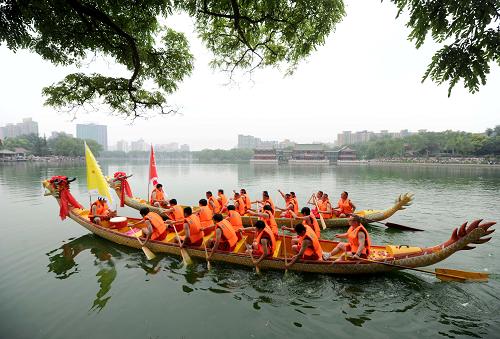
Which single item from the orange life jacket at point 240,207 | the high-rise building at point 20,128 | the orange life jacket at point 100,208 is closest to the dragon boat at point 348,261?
the orange life jacket at point 100,208

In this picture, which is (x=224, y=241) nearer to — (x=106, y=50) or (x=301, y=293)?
(x=301, y=293)

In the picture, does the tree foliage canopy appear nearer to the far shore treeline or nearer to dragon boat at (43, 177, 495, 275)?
dragon boat at (43, 177, 495, 275)

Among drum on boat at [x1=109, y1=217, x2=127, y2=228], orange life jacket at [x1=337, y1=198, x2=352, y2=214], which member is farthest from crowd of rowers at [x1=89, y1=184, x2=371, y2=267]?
drum on boat at [x1=109, y1=217, x2=127, y2=228]

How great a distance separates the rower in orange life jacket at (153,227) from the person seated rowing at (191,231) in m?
1.03

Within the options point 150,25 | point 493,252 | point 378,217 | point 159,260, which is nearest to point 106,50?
point 150,25

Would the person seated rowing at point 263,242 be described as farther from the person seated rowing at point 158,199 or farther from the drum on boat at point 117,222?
the person seated rowing at point 158,199

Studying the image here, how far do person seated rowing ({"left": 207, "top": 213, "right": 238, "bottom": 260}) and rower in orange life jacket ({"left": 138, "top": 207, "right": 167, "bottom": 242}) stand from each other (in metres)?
1.91

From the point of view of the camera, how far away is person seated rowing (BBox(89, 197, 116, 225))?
36.0 feet

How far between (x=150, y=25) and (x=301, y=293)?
6861mm

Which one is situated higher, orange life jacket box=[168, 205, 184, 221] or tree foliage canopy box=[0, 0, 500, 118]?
tree foliage canopy box=[0, 0, 500, 118]

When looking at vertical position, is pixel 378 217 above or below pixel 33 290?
above

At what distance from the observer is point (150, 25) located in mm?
5629

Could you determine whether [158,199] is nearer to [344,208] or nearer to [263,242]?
[263,242]

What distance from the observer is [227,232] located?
8195 millimetres
